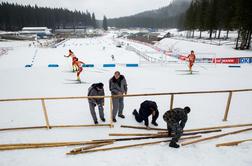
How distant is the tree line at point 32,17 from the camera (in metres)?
115

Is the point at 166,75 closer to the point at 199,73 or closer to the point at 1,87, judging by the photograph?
the point at 199,73

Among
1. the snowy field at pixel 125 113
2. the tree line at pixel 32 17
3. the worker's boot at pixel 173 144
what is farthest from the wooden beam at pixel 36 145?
the tree line at pixel 32 17

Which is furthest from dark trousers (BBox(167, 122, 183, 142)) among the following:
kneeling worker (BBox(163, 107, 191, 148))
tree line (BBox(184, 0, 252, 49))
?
tree line (BBox(184, 0, 252, 49))

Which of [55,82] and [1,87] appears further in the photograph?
[55,82]

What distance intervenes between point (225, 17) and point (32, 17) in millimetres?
120830

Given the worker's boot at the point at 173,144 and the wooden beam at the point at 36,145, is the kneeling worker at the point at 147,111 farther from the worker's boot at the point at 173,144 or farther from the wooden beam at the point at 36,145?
the wooden beam at the point at 36,145

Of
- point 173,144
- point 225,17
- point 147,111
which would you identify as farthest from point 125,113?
point 225,17

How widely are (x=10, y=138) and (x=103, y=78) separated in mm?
8453

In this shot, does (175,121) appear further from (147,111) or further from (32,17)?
(32,17)

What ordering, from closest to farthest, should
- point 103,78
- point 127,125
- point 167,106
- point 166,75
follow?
1. point 127,125
2. point 167,106
3. point 103,78
4. point 166,75

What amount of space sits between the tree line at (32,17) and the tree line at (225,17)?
336ft

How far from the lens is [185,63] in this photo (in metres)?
19.1

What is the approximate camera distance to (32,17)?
128m

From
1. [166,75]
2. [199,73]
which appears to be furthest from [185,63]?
[166,75]
